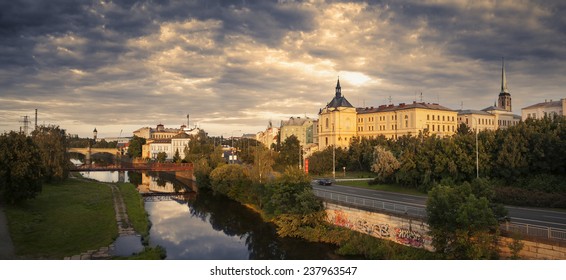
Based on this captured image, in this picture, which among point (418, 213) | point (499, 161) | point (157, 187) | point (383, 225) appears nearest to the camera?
point (418, 213)

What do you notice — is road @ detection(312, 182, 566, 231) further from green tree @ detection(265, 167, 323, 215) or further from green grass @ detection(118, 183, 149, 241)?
green grass @ detection(118, 183, 149, 241)

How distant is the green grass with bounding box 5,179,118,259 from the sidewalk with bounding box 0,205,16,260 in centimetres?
28

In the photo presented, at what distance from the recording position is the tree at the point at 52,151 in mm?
55656

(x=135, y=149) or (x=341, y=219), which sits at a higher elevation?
(x=135, y=149)

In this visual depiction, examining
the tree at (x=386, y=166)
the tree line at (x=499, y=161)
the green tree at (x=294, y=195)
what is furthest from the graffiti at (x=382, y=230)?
the tree at (x=386, y=166)

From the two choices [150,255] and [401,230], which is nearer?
[150,255]

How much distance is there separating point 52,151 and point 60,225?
2944cm

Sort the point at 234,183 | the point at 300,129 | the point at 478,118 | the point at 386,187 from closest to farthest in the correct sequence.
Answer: the point at 386,187 < the point at 234,183 < the point at 478,118 < the point at 300,129

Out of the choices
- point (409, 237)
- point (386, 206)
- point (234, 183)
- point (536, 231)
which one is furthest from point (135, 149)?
point (536, 231)

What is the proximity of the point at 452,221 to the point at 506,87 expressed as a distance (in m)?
112

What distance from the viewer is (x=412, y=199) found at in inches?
1464

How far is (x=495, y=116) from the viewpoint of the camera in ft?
366

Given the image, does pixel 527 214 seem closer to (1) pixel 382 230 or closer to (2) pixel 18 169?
(1) pixel 382 230
